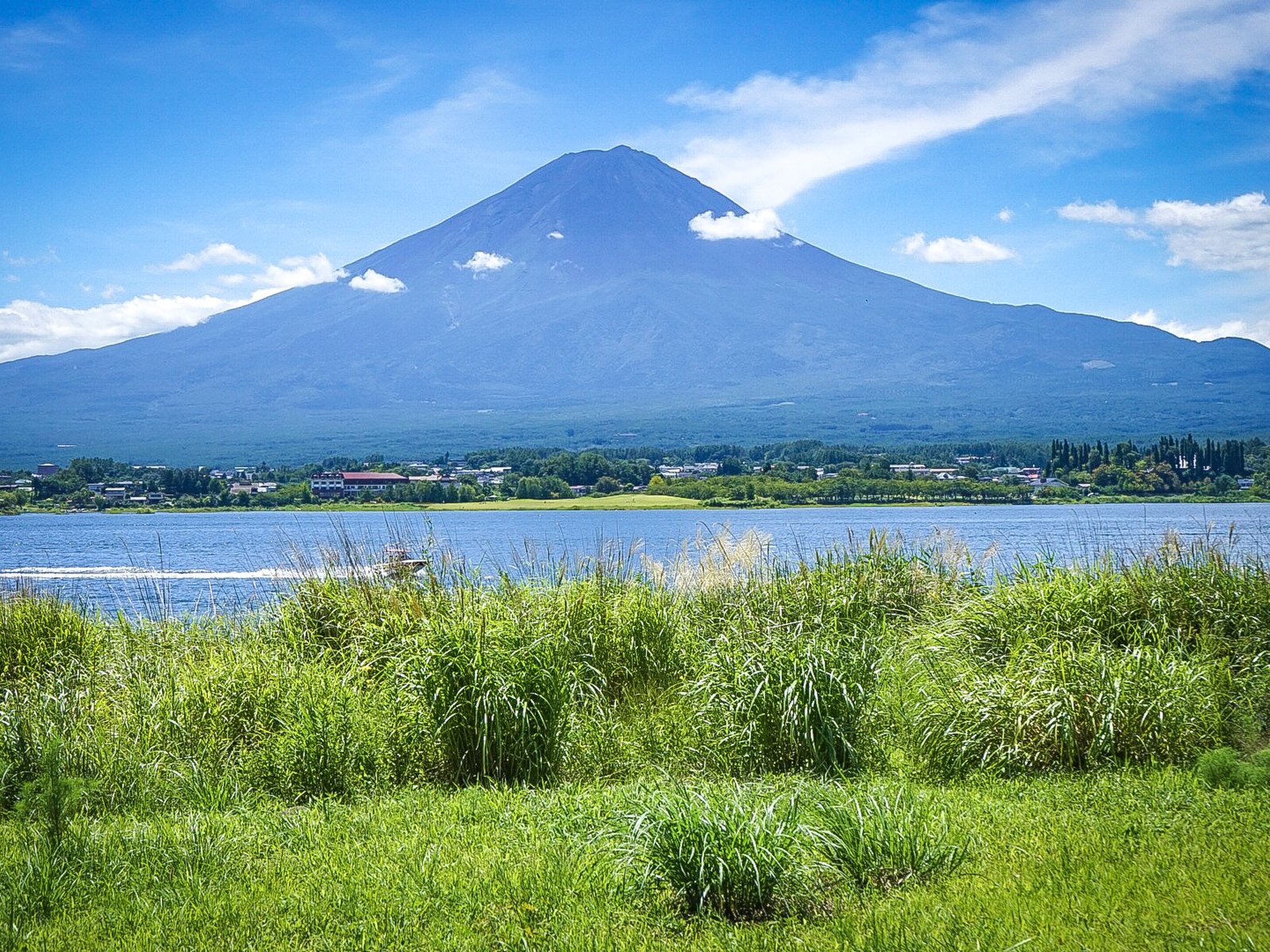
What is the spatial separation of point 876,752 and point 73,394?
670ft

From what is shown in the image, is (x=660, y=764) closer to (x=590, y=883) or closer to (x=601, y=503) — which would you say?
(x=590, y=883)

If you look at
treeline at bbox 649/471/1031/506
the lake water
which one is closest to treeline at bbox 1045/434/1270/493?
the lake water

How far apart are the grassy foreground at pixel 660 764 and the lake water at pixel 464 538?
1182mm

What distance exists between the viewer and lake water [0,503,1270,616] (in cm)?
1261

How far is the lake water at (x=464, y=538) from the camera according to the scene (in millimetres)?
12609

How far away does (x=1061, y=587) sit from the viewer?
31.6ft

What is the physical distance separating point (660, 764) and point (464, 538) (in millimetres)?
32313

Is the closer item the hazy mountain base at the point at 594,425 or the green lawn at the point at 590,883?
the green lawn at the point at 590,883

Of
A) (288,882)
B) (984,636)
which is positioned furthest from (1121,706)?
(288,882)

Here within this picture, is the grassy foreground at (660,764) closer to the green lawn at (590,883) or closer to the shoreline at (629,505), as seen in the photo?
the green lawn at (590,883)

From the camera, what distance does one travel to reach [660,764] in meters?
7.91

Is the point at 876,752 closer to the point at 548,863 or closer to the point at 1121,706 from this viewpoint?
the point at 1121,706

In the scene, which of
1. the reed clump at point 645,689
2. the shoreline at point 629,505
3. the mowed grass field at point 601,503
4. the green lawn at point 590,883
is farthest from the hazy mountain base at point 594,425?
the green lawn at point 590,883

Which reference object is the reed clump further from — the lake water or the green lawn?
the lake water
